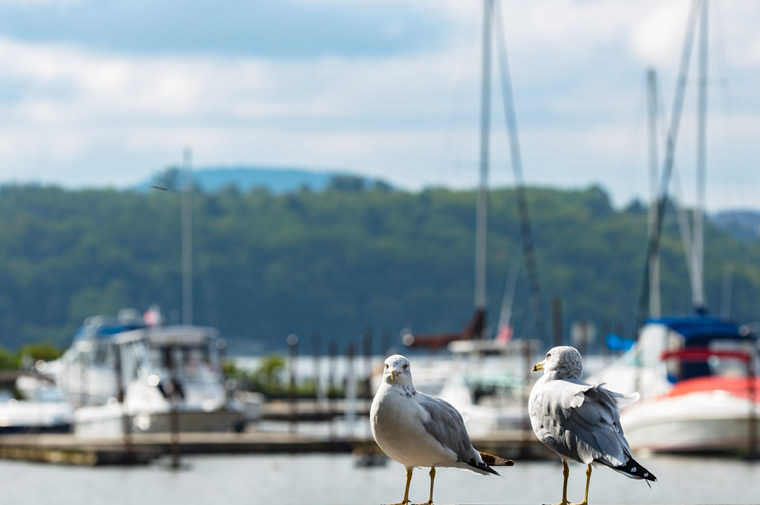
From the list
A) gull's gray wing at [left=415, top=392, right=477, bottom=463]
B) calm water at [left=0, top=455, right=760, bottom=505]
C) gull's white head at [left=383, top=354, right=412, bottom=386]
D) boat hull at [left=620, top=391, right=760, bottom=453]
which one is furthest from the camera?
boat hull at [left=620, top=391, right=760, bottom=453]

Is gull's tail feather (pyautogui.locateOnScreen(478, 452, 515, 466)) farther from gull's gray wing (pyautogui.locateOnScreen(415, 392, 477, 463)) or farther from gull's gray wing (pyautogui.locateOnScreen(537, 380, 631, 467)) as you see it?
gull's gray wing (pyautogui.locateOnScreen(537, 380, 631, 467))

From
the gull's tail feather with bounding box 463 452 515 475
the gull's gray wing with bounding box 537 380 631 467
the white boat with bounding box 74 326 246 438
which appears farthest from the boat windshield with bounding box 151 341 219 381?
the gull's gray wing with bounding box 537 380 631 467

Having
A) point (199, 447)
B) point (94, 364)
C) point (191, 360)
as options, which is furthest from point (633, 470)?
point (94, 364)

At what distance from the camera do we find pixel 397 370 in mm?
10805

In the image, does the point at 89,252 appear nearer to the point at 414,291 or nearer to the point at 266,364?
the point at 414,291

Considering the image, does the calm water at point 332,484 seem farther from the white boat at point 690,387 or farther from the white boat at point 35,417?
the white boat at point 35,417

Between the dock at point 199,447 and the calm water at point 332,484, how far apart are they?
325 mm

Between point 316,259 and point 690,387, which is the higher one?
point 316,259

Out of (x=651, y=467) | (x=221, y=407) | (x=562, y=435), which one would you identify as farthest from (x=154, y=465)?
(x=562, y=435)

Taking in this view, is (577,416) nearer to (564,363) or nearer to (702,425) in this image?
(564,363)

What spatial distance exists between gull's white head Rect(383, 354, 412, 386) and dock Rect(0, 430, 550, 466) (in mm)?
27119

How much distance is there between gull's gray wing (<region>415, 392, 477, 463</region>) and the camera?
1090cm

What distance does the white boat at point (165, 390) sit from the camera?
1700 inches

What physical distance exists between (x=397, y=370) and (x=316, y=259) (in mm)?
150453
